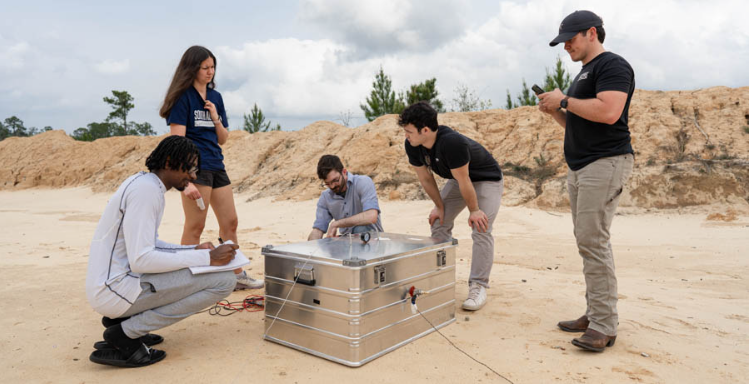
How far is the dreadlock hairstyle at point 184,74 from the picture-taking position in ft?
11.8

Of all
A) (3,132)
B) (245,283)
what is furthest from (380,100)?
(3,132)

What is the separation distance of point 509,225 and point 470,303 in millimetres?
4651

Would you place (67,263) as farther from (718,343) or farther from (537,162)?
(537,162)

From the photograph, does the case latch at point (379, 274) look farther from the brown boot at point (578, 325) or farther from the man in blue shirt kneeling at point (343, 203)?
the brown boot at point (578, 325)

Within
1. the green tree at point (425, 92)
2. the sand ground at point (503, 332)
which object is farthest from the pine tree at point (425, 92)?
the sand ground at point (503, 332)

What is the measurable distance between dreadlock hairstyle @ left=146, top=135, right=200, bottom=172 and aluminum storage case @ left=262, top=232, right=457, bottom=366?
0.74m

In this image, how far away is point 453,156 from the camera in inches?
Result: 133

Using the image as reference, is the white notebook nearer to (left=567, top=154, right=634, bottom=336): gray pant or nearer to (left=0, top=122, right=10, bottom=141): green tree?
(left=567, top=154, right=634, bottom=336): gray pant

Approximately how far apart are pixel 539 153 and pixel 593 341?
364 inches

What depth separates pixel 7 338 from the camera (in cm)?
310

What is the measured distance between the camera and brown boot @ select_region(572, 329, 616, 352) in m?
2.73

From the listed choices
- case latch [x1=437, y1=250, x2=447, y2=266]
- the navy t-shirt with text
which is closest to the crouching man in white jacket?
the navy t-shirt with text

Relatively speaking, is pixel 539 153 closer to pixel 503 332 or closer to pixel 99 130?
pixel 503 332

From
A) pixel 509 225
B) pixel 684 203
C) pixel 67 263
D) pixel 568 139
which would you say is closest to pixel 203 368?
pixel 568 139
